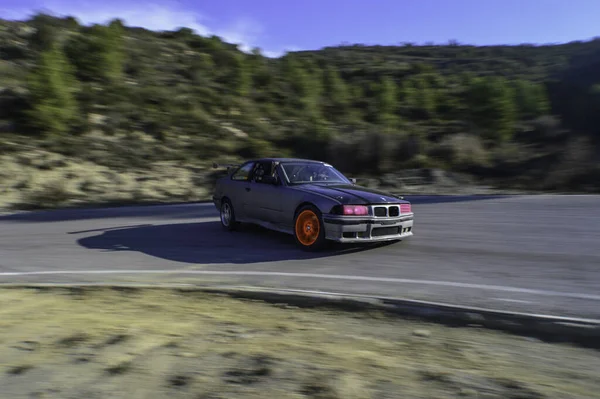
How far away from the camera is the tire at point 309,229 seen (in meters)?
8.09

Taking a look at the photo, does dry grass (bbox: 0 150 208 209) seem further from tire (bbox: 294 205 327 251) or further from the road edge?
the road edge

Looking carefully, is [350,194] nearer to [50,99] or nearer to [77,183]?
[77,183]

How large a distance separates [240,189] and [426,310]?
18.5ft

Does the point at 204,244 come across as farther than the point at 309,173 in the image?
No

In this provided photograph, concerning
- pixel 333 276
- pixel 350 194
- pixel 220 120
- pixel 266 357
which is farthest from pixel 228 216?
pixel 220 120

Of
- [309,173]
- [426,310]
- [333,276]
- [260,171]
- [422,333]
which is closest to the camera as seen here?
[422,333]

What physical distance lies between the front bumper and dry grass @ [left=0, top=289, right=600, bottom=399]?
2.48m

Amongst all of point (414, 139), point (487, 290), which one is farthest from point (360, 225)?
point (414, 139)

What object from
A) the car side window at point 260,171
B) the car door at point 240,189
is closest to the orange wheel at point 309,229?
the car side window at point 260,171

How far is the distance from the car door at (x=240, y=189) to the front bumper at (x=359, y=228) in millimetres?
2516

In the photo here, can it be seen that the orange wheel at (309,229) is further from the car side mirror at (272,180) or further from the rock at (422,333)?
the rock at (422,333)

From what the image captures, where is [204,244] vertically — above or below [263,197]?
below

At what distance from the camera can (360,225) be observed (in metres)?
7.86

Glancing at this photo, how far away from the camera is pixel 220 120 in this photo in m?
29.4
